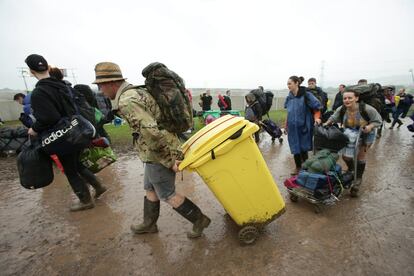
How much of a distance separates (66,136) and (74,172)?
2.43 ft

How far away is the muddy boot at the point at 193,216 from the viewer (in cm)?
248

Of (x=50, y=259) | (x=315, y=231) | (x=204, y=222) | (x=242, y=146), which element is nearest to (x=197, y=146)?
(x=242, y=146)

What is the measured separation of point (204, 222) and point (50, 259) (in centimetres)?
162

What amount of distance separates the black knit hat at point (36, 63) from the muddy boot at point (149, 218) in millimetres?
1981

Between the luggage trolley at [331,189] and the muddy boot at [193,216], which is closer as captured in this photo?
the muddy boot at [193,216]

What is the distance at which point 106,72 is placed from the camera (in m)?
2.19

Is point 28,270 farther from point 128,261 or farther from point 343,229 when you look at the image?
A: point 343,229

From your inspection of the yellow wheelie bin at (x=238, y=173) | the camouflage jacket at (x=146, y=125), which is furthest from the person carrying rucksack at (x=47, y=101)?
the yellow wheelie bin at (x=238, y=173)

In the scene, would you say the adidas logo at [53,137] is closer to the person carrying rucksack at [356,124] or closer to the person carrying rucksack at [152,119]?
the person carrying rucksack at [152,119]

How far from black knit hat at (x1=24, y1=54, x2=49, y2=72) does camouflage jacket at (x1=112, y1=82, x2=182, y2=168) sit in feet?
4.26

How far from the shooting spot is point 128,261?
235cm

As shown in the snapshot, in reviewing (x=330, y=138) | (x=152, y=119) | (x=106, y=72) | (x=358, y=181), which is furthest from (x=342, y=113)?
(x=106, y=72)

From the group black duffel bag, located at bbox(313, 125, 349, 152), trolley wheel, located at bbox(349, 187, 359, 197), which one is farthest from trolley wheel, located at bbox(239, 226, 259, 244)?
trolley wheel, located at bbox(349, 187, 359, 197)

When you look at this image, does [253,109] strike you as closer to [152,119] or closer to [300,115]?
[300,115]
